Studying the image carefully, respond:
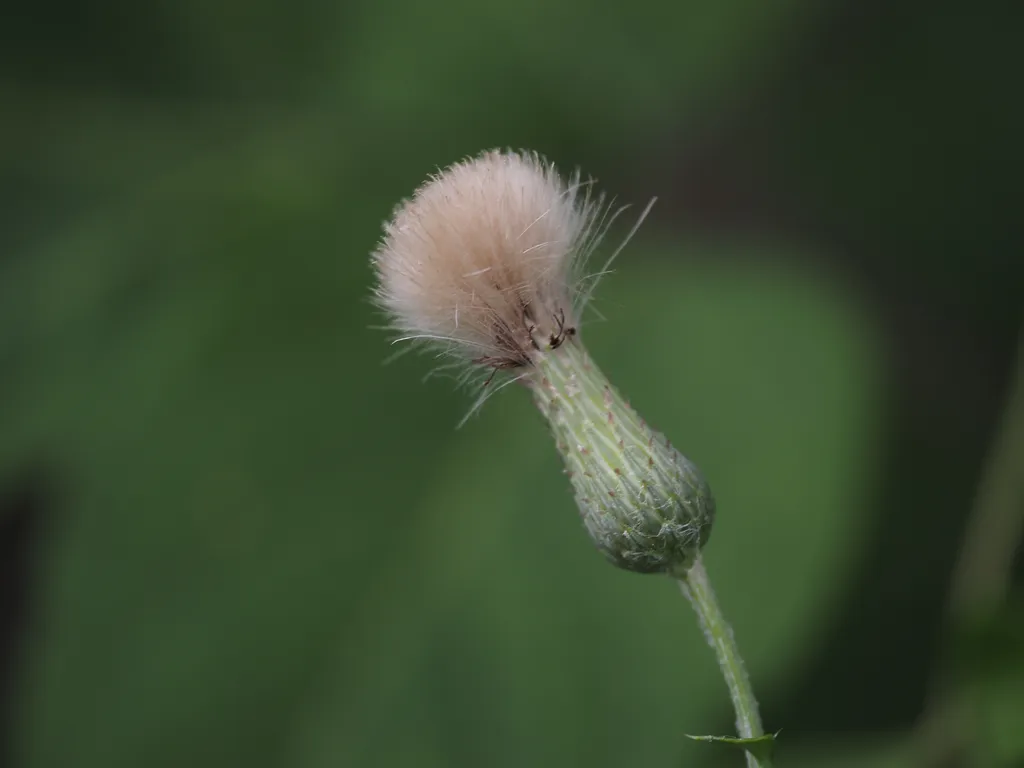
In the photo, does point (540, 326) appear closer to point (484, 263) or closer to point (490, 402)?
point (484, 263)

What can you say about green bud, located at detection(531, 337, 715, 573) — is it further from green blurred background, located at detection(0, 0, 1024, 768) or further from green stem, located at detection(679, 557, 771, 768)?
green blurred background, located at detection(0, 0, 1024, 768)

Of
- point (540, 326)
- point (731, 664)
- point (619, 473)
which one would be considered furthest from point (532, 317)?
point (731, 664)

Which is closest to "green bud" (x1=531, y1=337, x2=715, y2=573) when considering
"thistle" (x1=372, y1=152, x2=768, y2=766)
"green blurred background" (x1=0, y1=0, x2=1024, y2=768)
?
"thistle" (x1=372, y1=152, x2=768, y2=766)

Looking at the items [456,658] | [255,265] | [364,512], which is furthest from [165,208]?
[456,658]

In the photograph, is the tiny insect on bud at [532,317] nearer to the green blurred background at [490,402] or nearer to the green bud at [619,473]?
the green bud at [619,473]

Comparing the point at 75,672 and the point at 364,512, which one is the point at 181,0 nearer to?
the point at 364,512

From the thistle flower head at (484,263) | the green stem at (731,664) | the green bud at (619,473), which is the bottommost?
the green stem at (731,664)

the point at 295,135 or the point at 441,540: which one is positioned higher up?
the point at 295,135

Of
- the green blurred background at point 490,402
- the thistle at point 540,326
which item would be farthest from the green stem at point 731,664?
the green blurred background at point 490,402
